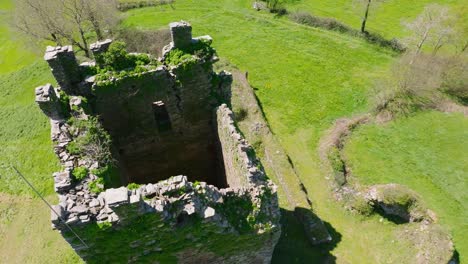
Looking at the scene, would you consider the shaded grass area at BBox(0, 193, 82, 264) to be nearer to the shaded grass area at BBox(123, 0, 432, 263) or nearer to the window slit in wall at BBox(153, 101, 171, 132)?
the window slit in wall at BBox(153, 101, 171, 132)

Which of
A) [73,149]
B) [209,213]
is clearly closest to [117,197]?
[209,213]

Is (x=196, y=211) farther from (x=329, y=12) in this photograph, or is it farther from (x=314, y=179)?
(x=329, y=12)

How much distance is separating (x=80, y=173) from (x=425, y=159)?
25044 millimetres

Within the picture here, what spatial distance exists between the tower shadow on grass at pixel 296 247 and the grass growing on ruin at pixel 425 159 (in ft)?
24.9

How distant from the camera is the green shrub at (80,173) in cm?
1253

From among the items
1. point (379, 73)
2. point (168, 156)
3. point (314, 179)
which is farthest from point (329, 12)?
point (168, 156)

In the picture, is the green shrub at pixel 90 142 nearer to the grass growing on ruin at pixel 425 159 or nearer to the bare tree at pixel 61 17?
the grass growing on ruin at pixel 425 159

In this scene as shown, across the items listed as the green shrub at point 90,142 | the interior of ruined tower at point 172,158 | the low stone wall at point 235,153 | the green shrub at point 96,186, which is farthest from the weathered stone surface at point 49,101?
the low stone wall at point 235,153

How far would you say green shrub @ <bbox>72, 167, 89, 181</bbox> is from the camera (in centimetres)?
1253

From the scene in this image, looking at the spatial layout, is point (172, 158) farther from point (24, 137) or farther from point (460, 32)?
point (460, 32)

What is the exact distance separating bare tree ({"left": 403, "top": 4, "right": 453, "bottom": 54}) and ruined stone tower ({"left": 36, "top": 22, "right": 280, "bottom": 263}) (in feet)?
87.0

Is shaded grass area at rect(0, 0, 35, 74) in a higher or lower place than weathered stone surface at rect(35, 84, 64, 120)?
lower

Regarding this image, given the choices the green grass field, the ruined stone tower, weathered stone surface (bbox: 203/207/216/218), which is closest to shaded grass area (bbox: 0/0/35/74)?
the green grass field

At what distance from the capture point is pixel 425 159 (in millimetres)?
27891
